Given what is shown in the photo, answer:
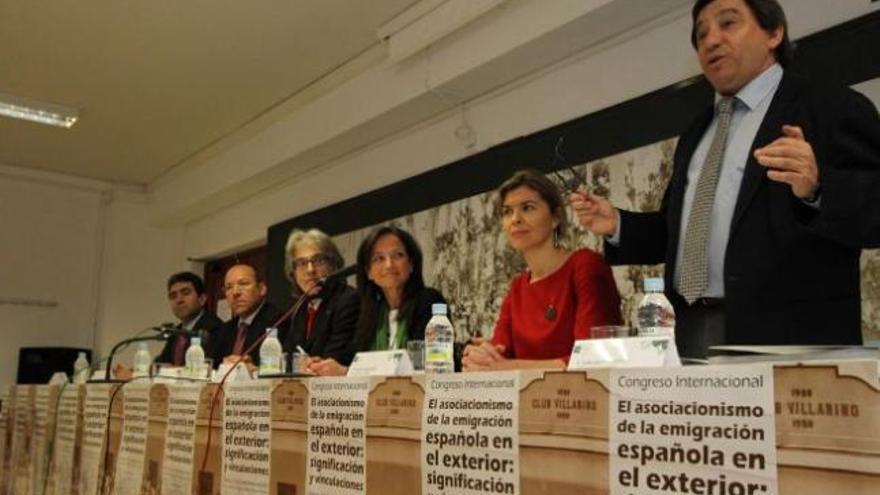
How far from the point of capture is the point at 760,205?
122cm

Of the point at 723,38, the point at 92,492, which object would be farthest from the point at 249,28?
the point at 723,38

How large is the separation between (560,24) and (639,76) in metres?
0.37

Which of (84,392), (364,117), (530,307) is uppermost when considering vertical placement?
(364,117)

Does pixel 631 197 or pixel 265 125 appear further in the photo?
pixel 265 125

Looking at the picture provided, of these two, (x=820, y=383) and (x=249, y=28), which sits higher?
(x=249, y=28)

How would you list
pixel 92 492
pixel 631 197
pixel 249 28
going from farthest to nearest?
pixel 249 28, pixel 631 197, pixel 92 492

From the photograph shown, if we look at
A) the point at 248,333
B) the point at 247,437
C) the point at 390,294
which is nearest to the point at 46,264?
the point at 248,333

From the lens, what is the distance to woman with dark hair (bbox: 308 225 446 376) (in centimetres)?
212

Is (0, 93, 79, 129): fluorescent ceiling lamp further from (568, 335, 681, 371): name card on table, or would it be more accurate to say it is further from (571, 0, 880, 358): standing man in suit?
(568, 335, 681, 371): name card on table

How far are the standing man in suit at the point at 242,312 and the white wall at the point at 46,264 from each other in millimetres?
3844

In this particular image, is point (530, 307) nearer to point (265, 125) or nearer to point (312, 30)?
point (312, 30)

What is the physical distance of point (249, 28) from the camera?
12.6 feet

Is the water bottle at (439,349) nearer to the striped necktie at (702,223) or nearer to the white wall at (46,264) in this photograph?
the striped necktie at (702,223)

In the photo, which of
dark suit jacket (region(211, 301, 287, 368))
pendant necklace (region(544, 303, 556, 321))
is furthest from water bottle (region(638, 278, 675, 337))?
dark suit jacket (region(211, 301, 287, 368))
